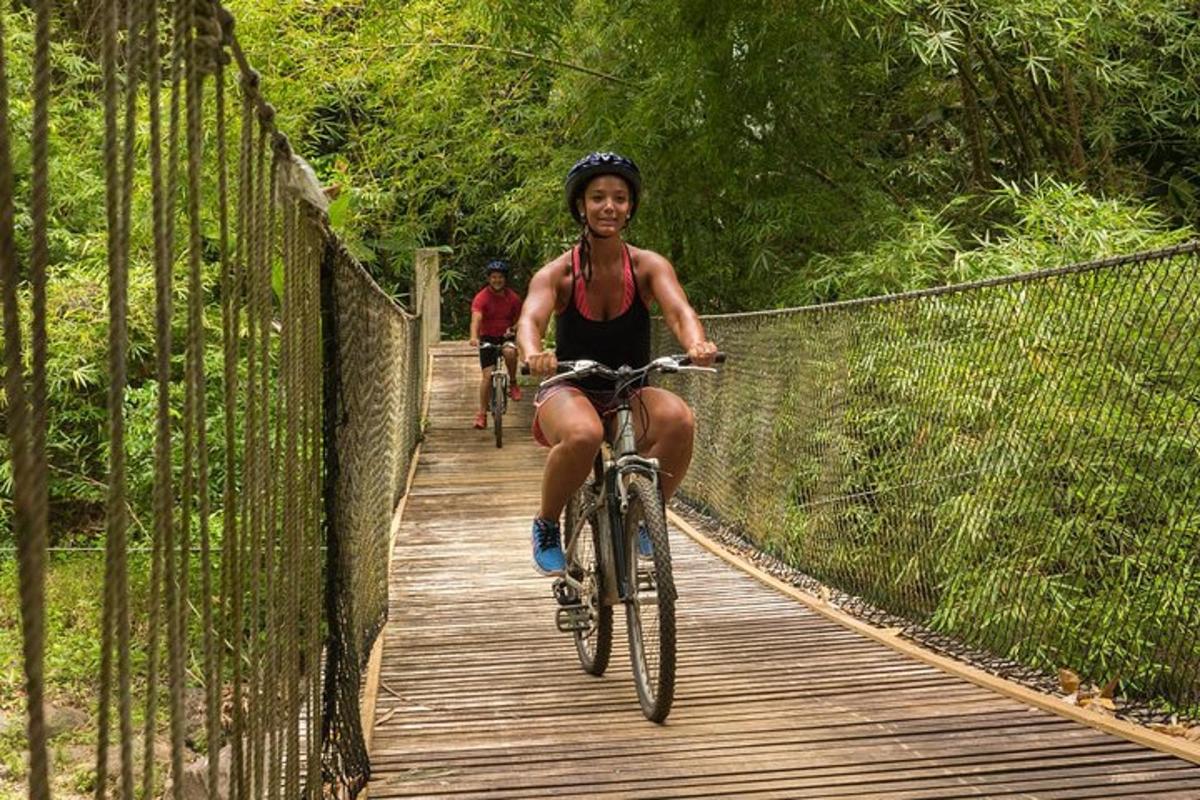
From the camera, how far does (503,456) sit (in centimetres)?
908

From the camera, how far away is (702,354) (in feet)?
9.49

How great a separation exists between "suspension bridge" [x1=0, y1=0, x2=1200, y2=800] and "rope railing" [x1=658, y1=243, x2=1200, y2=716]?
10 mm

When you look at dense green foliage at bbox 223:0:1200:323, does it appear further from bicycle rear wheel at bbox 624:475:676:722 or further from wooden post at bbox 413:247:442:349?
wooden post at bbox 413:247:442:349

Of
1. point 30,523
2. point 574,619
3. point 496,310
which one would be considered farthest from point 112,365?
point 496,310

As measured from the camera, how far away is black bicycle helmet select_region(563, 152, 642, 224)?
10.4 ft

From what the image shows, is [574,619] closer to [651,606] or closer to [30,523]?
[651,606]

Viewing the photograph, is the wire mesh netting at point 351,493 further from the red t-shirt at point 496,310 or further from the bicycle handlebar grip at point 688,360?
the red t-shirt at point 496,310

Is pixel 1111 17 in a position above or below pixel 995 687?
above

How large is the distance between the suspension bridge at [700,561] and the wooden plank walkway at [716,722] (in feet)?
0.04

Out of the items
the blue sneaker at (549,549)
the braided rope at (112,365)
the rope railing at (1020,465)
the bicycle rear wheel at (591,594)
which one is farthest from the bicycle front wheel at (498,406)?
the braided rope at (112,365)

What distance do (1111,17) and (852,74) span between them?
1509 millimetres

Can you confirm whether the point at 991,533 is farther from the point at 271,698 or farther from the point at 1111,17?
the point at 1111,17

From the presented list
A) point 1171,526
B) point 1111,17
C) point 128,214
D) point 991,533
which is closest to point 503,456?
point 1111,17

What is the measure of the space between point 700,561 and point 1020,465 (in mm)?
2044
